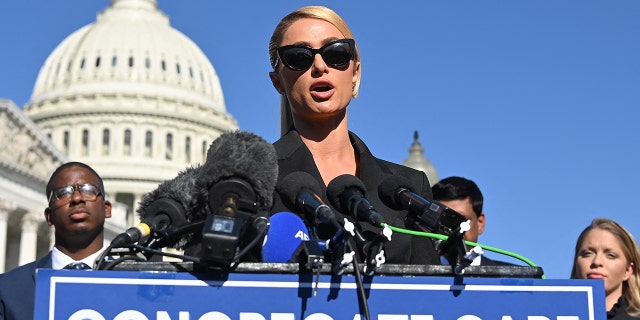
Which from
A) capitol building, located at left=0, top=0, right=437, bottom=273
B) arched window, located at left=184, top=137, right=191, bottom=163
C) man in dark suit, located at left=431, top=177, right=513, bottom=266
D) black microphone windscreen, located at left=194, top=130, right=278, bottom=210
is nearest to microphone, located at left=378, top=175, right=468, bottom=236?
black microphone windscreen, located at left=194, top=130, right=278, bottom=210

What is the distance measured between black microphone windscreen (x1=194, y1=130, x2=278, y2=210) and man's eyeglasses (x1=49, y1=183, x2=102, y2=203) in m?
1.87

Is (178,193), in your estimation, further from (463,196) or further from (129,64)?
(129,64)

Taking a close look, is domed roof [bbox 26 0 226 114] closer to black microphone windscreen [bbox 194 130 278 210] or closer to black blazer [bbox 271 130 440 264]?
black blazer [bbox 271 130 440 264]

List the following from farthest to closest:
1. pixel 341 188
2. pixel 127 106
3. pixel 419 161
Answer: pixel 127 106 → pixel 419 161 → pixel 341 188

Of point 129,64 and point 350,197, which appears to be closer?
point 350,197

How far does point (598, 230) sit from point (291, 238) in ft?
8.54

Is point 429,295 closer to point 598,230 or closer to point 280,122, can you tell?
point 280,122

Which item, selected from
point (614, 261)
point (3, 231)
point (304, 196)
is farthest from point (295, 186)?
point (3, 231)

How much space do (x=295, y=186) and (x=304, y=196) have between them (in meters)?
0.10

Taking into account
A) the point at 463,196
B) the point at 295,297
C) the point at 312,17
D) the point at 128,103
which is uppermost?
the point at 128,103

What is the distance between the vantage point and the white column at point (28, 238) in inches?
2618

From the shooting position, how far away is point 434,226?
9.73 feet

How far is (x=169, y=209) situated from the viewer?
3223 millimetres

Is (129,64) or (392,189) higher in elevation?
(129,64)
